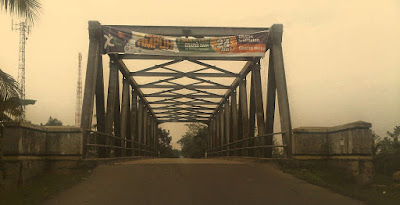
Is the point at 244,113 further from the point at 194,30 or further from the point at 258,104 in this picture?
the point at 194,30

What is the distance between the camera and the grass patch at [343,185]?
25.6 ft

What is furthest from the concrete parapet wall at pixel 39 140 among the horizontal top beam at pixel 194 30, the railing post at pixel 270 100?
the railing post at pixel 270 100

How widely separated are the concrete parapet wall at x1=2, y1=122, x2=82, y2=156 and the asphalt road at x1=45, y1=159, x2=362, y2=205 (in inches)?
34.3

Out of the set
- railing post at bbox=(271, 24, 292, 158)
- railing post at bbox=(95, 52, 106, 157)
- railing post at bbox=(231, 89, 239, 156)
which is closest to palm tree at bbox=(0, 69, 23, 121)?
railing post at bbox=(95, 52, 106, 157)

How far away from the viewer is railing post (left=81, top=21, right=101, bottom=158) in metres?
13.3

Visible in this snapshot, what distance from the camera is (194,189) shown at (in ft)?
27.6

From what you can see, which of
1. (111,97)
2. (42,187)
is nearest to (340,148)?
(42,187)

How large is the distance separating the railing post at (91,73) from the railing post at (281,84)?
554cm

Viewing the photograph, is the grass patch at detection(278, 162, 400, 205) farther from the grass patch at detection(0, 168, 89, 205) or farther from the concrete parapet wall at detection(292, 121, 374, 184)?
the grass patch at detection(0, 168, 89, 205)

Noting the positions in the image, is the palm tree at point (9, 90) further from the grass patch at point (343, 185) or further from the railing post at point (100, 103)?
the grass patch at point (343, 185)

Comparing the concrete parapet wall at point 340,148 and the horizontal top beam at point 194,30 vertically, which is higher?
the horizontal top beam at point 194,30

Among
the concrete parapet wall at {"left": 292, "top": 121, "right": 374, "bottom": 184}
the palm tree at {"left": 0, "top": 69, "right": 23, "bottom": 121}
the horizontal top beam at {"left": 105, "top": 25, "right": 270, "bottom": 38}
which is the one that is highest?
the horizontal top beam at {"left": 105, "top": 25, "right": 270, "bottom": 38}

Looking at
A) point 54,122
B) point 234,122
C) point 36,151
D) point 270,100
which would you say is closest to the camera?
point 36,151

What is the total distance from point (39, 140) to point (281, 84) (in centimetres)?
726
